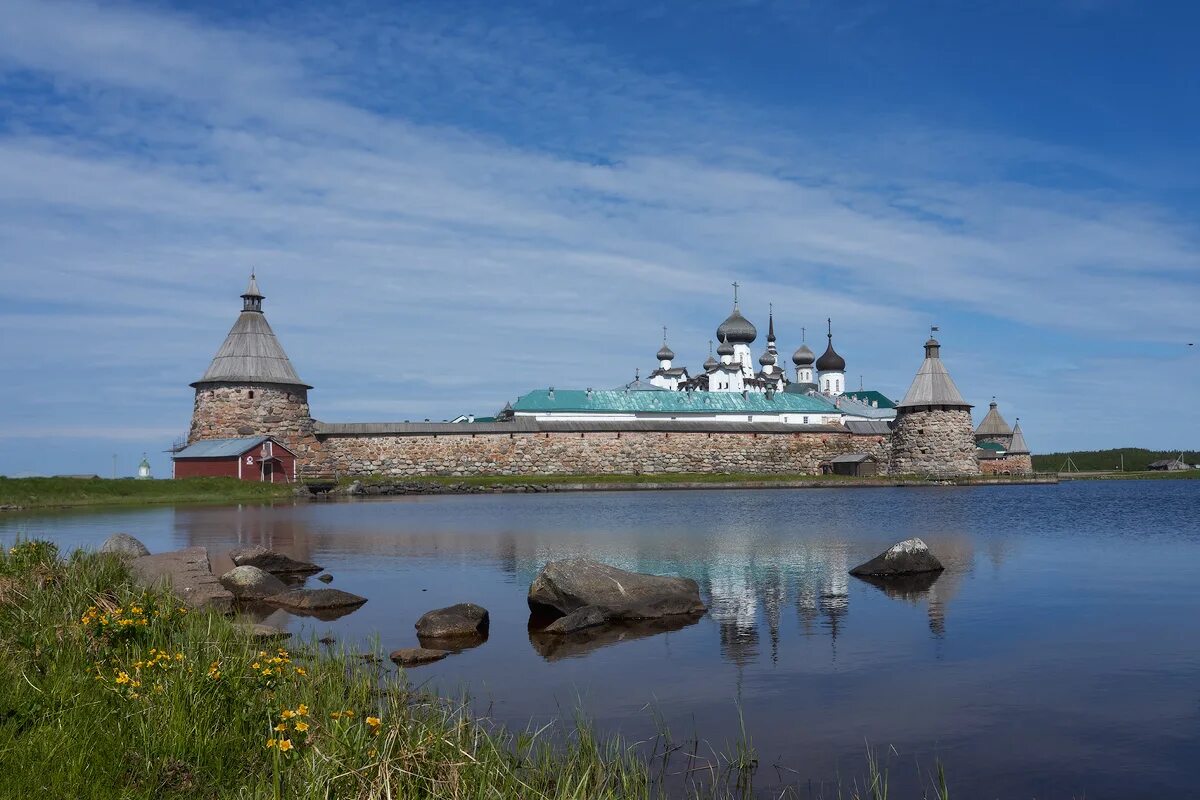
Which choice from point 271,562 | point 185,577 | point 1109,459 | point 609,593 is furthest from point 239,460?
point 1109,459

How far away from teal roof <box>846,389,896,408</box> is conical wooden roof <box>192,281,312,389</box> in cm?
5264

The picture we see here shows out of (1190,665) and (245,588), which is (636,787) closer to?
(1190,665)

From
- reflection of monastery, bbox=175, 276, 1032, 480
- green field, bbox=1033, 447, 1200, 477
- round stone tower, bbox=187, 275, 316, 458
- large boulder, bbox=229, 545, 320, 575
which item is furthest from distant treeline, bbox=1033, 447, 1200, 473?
large boulder, bbox=229, 545, 320, 575

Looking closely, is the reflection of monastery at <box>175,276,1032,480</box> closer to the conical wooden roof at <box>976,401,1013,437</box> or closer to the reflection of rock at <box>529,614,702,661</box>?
the conical wooden roof at <box>976,401,1013,437</box>

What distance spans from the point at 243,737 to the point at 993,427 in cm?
7701

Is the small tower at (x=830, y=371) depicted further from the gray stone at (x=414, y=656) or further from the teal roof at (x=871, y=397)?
the gray stone at (x=414, y=656)

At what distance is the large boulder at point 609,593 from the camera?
473 inches

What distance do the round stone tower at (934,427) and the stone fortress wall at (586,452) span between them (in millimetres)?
2702

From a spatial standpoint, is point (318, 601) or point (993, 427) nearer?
point (318, 601)

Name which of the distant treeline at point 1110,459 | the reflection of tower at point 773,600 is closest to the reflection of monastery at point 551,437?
the distant treeline at point 1110,459

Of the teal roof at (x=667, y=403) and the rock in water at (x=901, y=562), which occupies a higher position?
the teal roof at (x=667, y=403)

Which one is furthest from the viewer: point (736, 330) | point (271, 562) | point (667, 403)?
point (736, 330)

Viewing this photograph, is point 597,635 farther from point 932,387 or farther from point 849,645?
point 932,387

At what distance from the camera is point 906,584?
1466cm
